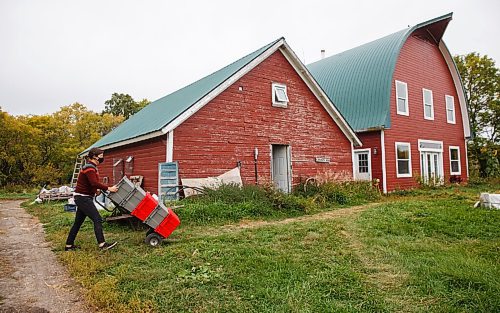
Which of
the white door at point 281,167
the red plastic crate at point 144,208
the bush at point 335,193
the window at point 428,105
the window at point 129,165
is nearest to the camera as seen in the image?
the red plastic crate at point 144,208

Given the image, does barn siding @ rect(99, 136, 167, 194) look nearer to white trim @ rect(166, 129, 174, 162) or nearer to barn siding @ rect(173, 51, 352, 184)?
white trim @ rect(166, 129, 174, 162)

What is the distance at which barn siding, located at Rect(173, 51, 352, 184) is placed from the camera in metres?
12.1

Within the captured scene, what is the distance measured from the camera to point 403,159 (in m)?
18.8

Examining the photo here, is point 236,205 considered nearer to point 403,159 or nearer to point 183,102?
point 183,102

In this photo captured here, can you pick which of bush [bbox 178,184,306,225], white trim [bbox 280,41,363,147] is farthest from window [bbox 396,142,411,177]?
bush [bbox 178,184,306,225]

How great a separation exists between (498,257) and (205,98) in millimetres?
9067

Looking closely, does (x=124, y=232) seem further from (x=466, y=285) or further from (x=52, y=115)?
(x=52, y=115)

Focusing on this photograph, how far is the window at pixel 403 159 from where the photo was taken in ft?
60.5

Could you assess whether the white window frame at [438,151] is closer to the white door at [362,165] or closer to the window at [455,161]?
the window at [455,161]

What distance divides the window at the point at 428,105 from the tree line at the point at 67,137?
251 inches

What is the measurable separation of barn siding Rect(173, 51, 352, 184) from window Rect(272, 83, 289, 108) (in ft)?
0.64

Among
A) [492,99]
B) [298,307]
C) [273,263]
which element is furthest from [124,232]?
[492,99]

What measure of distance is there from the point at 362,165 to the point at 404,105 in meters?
3.99

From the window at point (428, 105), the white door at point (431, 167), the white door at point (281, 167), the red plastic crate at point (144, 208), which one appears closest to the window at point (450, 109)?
the window at point (428, 105)
